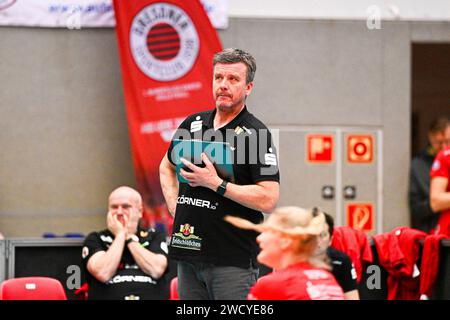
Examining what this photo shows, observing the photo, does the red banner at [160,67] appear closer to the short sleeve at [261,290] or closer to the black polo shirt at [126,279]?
the black polo shirt at [126,279]

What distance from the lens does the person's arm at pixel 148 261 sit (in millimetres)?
6598

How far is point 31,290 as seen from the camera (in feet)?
20.8

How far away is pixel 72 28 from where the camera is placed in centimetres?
999

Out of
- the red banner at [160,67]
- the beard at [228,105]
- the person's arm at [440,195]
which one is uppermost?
the red banner at [160,67]

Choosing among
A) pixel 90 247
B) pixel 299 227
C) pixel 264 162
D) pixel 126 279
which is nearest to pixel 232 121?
pixel 264 162

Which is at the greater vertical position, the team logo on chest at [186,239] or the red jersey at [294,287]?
the team logo on chest at [186,239]

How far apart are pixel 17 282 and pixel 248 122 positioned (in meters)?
2.83

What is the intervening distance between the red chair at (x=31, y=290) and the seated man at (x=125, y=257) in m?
0.27

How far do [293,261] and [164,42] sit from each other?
6.46 meters

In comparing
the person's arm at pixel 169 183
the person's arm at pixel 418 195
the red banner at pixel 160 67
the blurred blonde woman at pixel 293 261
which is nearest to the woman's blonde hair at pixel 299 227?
the blurred blonde woman at pixel 293 261

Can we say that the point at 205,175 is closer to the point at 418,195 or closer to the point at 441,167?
the point at 441,167

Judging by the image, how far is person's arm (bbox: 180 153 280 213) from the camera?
410 centimetres
